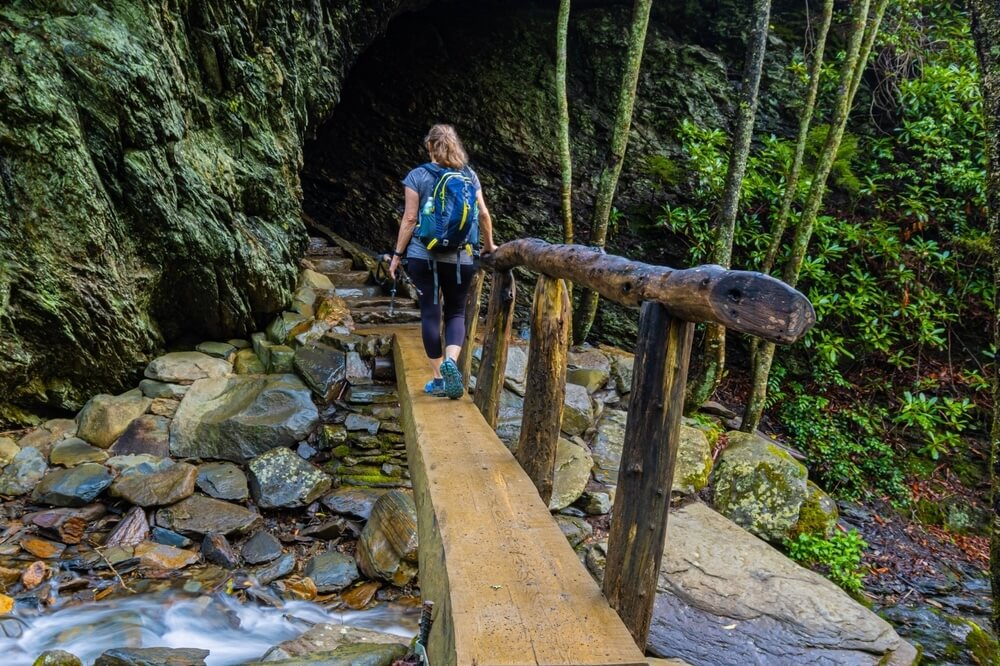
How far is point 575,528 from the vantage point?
15.5ft

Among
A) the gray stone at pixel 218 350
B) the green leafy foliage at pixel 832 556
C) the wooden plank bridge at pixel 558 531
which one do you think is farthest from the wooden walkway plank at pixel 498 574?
the green leafy foliage at pixel 832 556

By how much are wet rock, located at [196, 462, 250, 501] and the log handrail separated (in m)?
3.28

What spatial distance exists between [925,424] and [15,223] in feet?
31.0

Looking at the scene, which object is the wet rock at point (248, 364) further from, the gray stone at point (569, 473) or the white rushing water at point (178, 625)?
the gray stone at point (569, 473)

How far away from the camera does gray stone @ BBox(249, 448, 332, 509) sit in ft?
14.7

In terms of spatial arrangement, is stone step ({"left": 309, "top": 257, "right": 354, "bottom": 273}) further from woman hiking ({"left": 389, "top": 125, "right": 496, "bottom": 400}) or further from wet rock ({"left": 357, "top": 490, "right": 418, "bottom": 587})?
wet rock ({"left": 357, "top": 490, "right": 418, "bottom": 587})

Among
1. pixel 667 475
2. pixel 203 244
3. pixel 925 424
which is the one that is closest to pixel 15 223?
pixel 203 244

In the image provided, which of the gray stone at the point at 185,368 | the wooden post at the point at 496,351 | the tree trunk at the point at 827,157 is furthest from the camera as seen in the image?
the tree trunk at the point at 827,157

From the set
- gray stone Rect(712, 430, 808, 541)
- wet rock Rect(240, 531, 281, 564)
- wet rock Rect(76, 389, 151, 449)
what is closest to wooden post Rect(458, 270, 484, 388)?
wet rock Rect(240, 531, 281, 564)

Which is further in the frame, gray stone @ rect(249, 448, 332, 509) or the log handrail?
gray stone @ rect(249, 448, 332, 509)

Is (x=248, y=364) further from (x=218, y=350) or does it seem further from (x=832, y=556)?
(x=832, y=556)

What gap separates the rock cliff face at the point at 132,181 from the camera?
4.31 meters

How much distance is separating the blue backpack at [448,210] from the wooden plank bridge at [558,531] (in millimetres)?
A: 1133

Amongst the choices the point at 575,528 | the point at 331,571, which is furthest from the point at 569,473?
the point at 331,571
